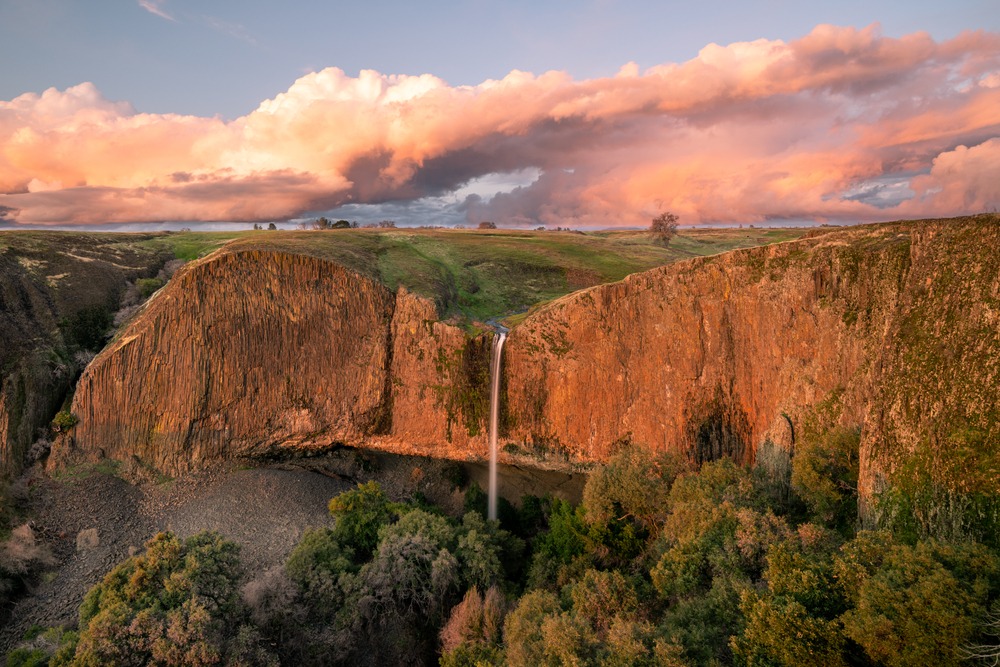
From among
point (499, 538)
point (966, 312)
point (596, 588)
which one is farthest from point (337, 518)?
point (966, 312)

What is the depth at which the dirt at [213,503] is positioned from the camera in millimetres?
26312

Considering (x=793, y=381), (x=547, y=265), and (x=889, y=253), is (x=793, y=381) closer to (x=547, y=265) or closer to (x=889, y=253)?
(x=889, y=253)

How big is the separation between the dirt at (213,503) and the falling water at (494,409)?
3.72ft

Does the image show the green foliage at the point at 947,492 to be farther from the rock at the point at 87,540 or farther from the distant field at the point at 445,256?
the rock at the point at 87,540

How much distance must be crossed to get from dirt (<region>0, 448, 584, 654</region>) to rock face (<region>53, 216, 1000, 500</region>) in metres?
2.00

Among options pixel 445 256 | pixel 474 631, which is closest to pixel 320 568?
pixel 474 631

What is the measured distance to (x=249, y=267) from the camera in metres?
35.8

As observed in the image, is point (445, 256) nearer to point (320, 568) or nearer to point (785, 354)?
point (320, 568)

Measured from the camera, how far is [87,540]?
2836 cm

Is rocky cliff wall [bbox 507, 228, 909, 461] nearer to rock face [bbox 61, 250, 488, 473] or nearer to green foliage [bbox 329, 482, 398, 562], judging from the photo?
rock face [bbox 61, 250, 488, 473]

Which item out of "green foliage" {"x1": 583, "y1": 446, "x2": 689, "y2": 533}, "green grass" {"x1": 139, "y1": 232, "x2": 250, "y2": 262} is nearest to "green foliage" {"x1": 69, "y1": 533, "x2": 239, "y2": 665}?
"green foliage" {"x1": 583, "y1": 446, "x2": 689, "y2": 533}

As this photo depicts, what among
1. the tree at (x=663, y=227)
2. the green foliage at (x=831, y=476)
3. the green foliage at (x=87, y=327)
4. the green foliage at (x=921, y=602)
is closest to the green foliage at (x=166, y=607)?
the green foliage at (x=921, y=602)

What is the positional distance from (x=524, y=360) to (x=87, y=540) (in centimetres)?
2731

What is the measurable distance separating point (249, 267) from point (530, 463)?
79.2 ft
